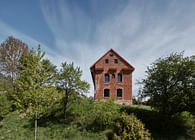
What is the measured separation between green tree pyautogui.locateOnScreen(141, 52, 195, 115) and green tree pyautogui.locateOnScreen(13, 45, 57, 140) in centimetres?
1192

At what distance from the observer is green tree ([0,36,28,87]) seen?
74.6ft

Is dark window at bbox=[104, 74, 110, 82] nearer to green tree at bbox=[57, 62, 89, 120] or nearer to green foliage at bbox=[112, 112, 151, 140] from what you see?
green tree at bbox=[57, 62, 89, 120]

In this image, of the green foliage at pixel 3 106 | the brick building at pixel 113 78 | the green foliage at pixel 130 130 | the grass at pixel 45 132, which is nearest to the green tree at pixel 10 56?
the green foliage at pixel 3 106

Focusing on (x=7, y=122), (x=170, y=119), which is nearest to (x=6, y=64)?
(x=7, y=122)

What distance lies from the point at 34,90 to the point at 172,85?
14335 millimetres

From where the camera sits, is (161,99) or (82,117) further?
(82,117)

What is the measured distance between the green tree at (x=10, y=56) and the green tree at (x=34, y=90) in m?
19.4

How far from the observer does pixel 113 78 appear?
22281 mm

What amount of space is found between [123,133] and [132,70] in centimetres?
1575

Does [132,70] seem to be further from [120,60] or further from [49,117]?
[49,117]

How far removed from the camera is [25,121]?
14797 mm

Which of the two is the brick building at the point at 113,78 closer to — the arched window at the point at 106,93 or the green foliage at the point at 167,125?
the arched window at the point at 106,93

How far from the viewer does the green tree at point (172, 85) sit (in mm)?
11617

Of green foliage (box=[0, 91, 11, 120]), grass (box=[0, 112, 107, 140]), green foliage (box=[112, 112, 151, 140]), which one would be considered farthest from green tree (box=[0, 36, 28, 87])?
green foliage (box=[112, 112, 151, 140])
